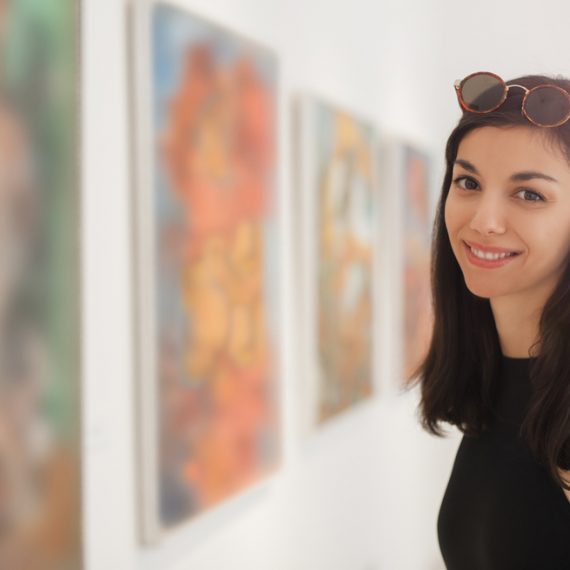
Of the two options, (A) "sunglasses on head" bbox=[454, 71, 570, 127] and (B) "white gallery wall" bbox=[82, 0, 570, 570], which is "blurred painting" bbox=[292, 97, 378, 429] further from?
(A) "sunglasses on head" bbox=[454, 71, 570, 127]

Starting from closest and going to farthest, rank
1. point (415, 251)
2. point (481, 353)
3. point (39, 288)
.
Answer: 1. point (481, 353)
2. point (39, 288)
3. point (415, 251)

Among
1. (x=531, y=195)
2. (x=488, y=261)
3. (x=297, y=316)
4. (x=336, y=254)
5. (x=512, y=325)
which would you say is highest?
(x=531, y=195)

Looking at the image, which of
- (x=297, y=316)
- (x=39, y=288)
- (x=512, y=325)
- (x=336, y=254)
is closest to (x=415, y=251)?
(x=336, y=254)

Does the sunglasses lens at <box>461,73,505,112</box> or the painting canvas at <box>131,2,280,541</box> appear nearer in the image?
the sunglasses lens at <box>461,73,505,112</box>

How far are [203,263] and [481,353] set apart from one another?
1164mm

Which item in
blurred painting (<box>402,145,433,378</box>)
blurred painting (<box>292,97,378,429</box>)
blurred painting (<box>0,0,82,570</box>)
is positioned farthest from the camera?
blurred painting (<box>402,145,433,378</box>)

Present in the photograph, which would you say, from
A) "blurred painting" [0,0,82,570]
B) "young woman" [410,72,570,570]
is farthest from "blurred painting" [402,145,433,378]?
"young woman" [410,72,570,570]

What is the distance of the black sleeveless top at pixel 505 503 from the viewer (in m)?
1.42

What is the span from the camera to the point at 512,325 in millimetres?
1537

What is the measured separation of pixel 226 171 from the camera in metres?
2.74

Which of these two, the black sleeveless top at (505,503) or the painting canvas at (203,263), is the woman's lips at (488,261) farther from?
the painting canvas at (203,263)

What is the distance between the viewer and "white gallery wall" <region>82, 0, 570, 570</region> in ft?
7.25

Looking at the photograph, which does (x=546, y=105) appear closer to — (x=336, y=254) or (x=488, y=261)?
(x=488, y=261)

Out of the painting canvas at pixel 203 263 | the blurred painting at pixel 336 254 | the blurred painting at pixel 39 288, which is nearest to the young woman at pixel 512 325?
the blurred painting at pixel 39 288
